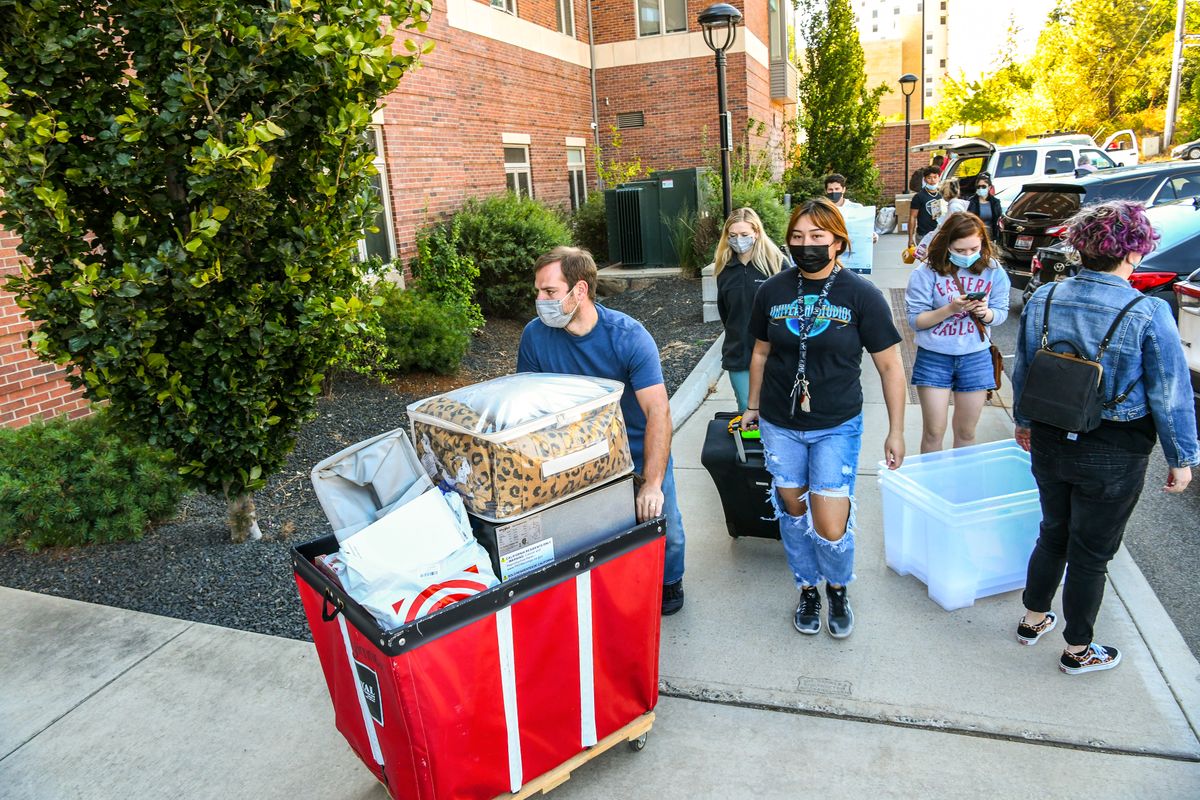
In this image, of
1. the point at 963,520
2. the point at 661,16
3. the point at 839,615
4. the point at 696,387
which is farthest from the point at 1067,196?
the point at 661,16

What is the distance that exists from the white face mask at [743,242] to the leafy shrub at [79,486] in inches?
137

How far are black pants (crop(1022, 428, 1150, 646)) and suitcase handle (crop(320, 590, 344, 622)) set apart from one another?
106 inches

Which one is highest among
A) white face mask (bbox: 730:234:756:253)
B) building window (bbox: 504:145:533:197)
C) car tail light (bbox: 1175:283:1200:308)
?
building window (bbox: 504:145:533:197)

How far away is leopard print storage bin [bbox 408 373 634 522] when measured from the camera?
253cm

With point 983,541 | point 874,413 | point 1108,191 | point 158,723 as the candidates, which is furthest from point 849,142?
point 158,723

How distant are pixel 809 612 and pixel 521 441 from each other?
188 centimetres

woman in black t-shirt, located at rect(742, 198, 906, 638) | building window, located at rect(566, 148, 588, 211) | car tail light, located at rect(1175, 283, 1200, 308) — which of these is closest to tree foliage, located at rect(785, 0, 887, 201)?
building window, located at rect(566, 148, 588, 211)

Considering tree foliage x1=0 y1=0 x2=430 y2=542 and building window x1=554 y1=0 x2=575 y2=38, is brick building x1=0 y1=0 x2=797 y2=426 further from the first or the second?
tree foliage x1=0 y1=0 x2=430 y2=542

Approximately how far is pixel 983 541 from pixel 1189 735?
1.04m

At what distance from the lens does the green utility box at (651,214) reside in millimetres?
14711

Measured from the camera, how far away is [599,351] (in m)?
3.38

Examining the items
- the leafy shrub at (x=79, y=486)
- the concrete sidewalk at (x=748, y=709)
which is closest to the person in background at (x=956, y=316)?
the concrete sidewalk at (x=748, y=709)

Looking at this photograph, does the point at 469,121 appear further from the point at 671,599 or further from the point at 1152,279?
the point at 671,599

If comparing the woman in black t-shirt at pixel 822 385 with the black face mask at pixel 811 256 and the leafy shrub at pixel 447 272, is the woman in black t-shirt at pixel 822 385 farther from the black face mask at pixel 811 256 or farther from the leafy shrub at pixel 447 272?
the leafy shrub at pixel 447 272
